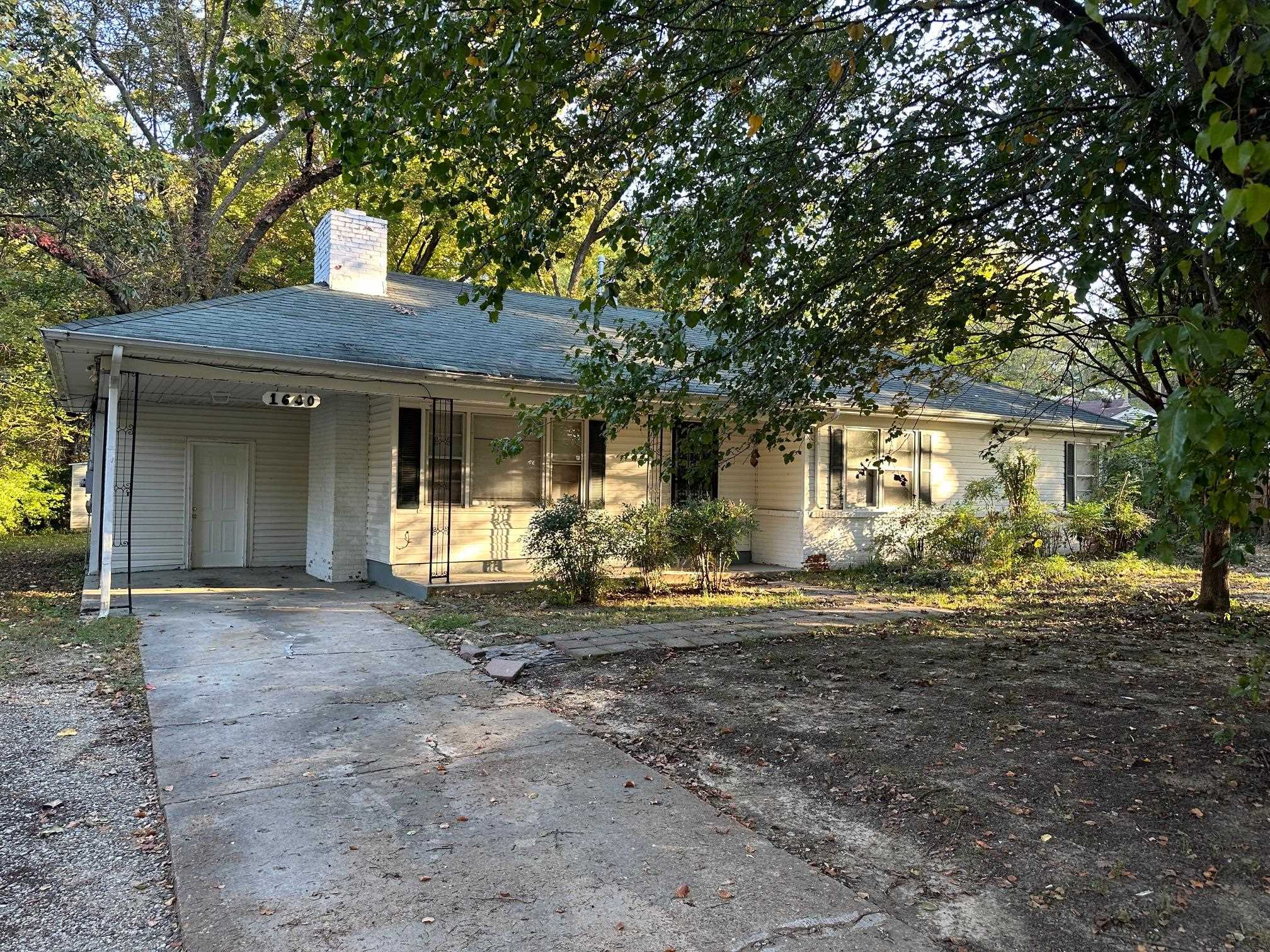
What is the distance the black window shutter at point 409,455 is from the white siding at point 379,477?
0.11 m

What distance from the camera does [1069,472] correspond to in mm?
16500

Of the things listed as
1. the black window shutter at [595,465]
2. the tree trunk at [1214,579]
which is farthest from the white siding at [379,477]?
the tree trunk at [1214,579]

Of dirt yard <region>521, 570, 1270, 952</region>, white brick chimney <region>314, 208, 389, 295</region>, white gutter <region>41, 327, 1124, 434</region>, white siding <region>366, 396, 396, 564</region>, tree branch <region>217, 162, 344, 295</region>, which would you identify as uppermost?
tree branch <region>217, 162, 344, 295</region>

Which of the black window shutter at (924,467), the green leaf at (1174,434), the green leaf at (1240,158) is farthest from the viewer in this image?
the black window shutter at (924,467)

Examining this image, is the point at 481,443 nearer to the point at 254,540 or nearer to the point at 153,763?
the point at 254,540

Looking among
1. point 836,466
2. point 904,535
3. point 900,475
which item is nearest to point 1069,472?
point 900,475

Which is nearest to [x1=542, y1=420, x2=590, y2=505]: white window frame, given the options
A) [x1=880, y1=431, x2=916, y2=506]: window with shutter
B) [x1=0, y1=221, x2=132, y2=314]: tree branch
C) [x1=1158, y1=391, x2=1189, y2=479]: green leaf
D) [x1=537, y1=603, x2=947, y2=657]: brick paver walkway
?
[x1=537, y1=603, x2=947, y2=657]: brick paver walkway

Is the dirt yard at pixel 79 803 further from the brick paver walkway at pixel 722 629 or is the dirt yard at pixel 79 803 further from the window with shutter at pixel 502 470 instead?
the window with shutter at pixel 502 470

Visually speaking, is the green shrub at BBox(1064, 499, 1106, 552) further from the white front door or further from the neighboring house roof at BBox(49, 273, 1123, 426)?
the white front door

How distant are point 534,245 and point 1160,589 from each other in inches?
426

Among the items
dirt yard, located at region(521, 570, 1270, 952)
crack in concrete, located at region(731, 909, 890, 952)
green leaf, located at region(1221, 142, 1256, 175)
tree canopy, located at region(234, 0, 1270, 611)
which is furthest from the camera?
tree canopy, located at region(234, 0, 1270, 611)

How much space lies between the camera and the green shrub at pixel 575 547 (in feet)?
30.4

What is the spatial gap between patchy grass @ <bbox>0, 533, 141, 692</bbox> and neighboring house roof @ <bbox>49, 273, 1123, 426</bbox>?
2801mm

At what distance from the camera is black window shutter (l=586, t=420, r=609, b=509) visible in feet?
38.8
